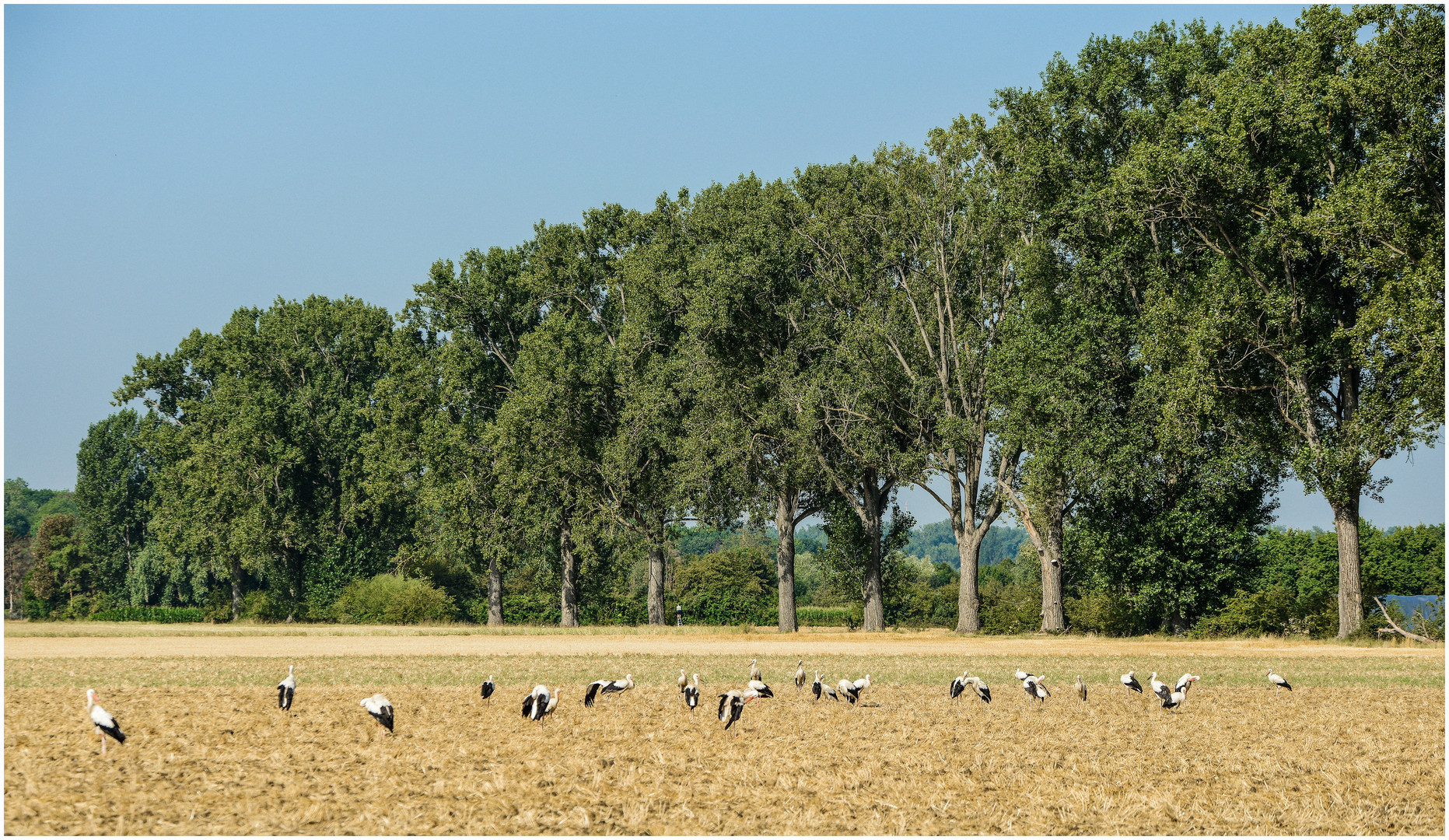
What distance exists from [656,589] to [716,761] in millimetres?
44043

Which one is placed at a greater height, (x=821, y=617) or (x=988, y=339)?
(x=988, y=339)

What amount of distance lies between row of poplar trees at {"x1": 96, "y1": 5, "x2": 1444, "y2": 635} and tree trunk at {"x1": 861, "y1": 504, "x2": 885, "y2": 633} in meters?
0.18

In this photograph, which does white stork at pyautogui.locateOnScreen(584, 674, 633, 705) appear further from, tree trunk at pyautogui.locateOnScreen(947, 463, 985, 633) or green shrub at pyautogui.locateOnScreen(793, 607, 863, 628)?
green shrub at pyautogui.locateOnScreen(793, 607, 863, 628)

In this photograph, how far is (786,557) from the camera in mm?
50469

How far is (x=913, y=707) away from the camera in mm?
17719

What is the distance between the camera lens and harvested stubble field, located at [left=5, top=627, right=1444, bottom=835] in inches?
398

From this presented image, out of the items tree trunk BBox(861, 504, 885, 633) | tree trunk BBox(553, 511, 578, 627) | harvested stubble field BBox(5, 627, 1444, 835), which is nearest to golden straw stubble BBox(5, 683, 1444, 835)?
harvested stubble field BBox(5, 627, 1444, 835)

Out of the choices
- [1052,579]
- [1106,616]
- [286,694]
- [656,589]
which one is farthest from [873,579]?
[286,694]

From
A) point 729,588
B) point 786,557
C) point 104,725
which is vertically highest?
point 786,557

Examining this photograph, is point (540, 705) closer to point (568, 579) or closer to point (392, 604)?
point (568, 579)

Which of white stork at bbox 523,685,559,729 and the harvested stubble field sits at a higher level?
white stork at bbox 523,685,559,729

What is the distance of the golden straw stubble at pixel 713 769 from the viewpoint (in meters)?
10.0

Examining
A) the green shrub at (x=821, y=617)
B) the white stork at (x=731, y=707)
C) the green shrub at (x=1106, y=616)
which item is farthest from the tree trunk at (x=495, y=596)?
the white stork at (x=731, y=707)

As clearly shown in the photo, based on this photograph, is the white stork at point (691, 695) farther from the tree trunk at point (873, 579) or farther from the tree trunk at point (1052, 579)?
the tree trunk at point (873, 579)
